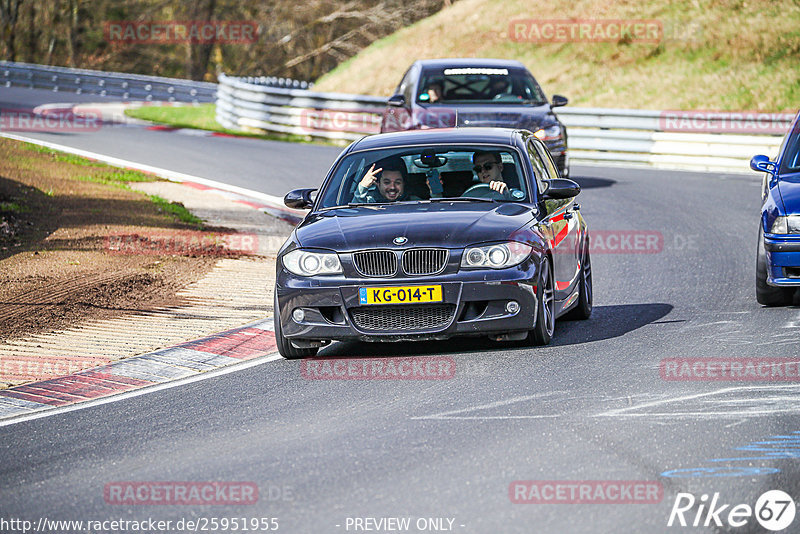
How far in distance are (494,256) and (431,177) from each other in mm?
1381

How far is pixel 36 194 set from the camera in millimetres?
18453

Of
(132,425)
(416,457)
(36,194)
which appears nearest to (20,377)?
(132,425)

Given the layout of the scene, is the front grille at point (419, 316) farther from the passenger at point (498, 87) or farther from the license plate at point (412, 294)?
the passenger at point (498, 87)

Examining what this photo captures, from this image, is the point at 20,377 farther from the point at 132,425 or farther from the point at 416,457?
the point at 416,457

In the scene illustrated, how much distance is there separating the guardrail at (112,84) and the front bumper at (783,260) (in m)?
34.7

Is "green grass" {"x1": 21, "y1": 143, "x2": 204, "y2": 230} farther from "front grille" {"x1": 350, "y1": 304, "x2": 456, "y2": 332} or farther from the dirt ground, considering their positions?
"front grille" {"x1": 350, "y1": 304, "x2": 456, "y2": 332}

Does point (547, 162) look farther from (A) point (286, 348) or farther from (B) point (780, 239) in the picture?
(A) point (286, 348)

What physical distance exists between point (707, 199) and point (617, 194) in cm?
137

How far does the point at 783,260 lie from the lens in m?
10.5
